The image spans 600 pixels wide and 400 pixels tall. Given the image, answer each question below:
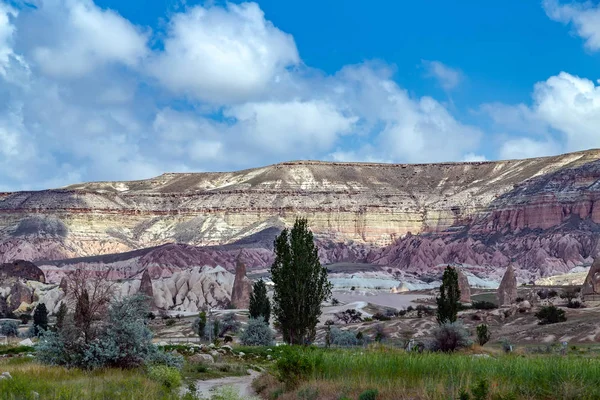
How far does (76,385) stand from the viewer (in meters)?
15.3

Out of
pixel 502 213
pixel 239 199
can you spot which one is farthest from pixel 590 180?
pixel 239 199

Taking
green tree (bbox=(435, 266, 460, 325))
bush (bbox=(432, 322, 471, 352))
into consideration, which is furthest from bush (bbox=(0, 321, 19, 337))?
bush (bbox=(432, 322, 471, 352))

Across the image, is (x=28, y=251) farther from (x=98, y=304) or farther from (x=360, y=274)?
(x=98, y=304)

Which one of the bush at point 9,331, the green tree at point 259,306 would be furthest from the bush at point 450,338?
the bush at point 9,331

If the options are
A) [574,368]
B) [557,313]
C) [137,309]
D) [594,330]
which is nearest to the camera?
[574,368]

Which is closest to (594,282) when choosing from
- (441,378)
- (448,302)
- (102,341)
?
(448,302)

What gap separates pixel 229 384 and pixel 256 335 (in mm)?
21102

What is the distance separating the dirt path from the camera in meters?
20.0

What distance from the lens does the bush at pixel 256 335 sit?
43.0 meters

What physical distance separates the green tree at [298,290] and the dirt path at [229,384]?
578cm

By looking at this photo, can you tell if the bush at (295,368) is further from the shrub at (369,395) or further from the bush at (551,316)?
the bush at (551,316)

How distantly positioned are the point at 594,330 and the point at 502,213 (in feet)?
374

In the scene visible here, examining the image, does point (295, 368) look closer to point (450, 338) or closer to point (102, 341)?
point (102, 341)

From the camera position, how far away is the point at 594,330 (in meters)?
44.5
